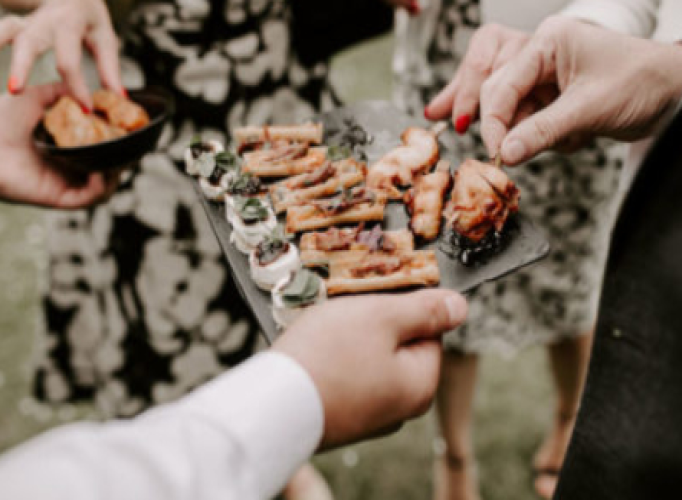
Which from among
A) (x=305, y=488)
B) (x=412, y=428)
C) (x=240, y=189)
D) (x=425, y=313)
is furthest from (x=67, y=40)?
(x=412, y=428)

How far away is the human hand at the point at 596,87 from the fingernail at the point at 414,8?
1.95 feet

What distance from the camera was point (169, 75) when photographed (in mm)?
1572

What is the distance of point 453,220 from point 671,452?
0.70 meters

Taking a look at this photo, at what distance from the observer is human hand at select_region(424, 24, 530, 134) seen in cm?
141

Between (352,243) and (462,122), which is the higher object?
(462,122)

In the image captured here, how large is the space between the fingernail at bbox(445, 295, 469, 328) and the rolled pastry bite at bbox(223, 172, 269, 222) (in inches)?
24.4

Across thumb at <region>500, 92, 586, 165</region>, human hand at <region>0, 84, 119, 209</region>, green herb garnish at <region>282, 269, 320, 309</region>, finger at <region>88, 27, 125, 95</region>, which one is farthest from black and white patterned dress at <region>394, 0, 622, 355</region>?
human hand at <region>0, 84, 119, 209</region>

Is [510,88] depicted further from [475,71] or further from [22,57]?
[22,57]

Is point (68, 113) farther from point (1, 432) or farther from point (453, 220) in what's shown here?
point (1, 432)

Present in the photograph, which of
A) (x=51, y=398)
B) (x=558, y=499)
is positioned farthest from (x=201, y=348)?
(x=558, y=499)

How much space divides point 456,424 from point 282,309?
1.08m

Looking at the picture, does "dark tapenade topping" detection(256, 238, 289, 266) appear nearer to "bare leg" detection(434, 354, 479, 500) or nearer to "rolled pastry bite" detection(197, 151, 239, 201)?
"rolled pastry bite" detection(197, 151, 239, 201)

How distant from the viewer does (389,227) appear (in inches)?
57.9

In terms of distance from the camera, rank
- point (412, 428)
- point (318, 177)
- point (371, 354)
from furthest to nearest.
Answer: point (412, 428)
point (318, 177)
point (371, 354)
